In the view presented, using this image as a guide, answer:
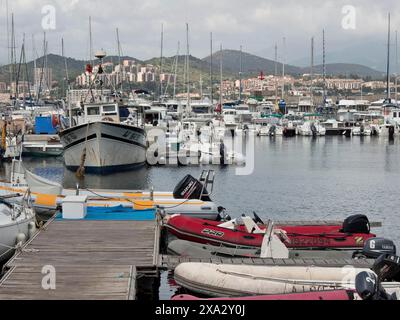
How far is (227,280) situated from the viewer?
1255 centimetres

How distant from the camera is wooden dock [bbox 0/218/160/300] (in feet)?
38.9

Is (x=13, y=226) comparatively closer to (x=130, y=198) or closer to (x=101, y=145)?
(x=130, y=198)

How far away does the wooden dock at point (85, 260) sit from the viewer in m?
11.9

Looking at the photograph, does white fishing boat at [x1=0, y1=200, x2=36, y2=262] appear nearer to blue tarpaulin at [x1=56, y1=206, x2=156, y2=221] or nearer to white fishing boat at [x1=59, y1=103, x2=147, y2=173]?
blue tarpaulin at [x1=56, y1=206, x2=156, y2=221]

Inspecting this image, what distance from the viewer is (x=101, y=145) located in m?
39.9

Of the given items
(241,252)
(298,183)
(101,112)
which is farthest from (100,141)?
(241,252)

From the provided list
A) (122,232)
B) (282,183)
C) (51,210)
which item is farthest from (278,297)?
(282,183)

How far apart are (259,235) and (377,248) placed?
297 centimetres

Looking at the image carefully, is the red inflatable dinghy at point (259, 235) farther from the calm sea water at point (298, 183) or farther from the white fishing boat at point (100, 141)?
the white fishing boat at point (100, 141)

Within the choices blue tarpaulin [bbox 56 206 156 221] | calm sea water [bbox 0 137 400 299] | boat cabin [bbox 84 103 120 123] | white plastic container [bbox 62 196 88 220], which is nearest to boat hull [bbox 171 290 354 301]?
calm sea water [bbox 0 137 400 299]

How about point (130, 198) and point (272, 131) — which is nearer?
point (130, 198)
